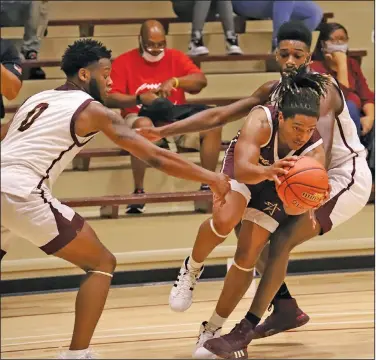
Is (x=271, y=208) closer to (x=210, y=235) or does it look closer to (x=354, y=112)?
(x=210, y=235)

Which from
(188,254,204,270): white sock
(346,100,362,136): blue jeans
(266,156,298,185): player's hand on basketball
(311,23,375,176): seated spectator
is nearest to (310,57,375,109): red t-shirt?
(311,23,375,176): seated spectator

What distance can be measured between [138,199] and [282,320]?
1.71m

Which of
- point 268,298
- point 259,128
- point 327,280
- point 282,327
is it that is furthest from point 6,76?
point 327,280

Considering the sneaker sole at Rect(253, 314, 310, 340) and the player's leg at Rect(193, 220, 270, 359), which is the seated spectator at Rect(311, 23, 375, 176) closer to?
the sneaker sole at Rect(253, 314, 310, 340)

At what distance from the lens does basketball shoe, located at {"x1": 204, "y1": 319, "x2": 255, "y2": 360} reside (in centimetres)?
460

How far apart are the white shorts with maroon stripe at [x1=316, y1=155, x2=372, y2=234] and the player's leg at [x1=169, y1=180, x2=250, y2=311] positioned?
0.51m

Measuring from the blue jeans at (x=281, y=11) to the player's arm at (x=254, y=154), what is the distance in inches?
121

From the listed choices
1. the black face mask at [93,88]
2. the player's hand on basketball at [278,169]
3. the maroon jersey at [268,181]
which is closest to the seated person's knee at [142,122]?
the maroon jersey at [268,181]

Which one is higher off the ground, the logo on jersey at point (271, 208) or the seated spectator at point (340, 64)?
the logo on jersey at point (271, 208)

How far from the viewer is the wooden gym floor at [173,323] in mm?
5027

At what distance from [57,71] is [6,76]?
3.48 meters

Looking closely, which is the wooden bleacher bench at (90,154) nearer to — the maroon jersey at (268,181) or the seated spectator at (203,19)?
the seated spectator at (203,19)

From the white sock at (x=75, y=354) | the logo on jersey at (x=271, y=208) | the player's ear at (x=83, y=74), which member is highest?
the player's ear at (x=83, y=74)

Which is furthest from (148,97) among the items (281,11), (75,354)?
(75,354)
